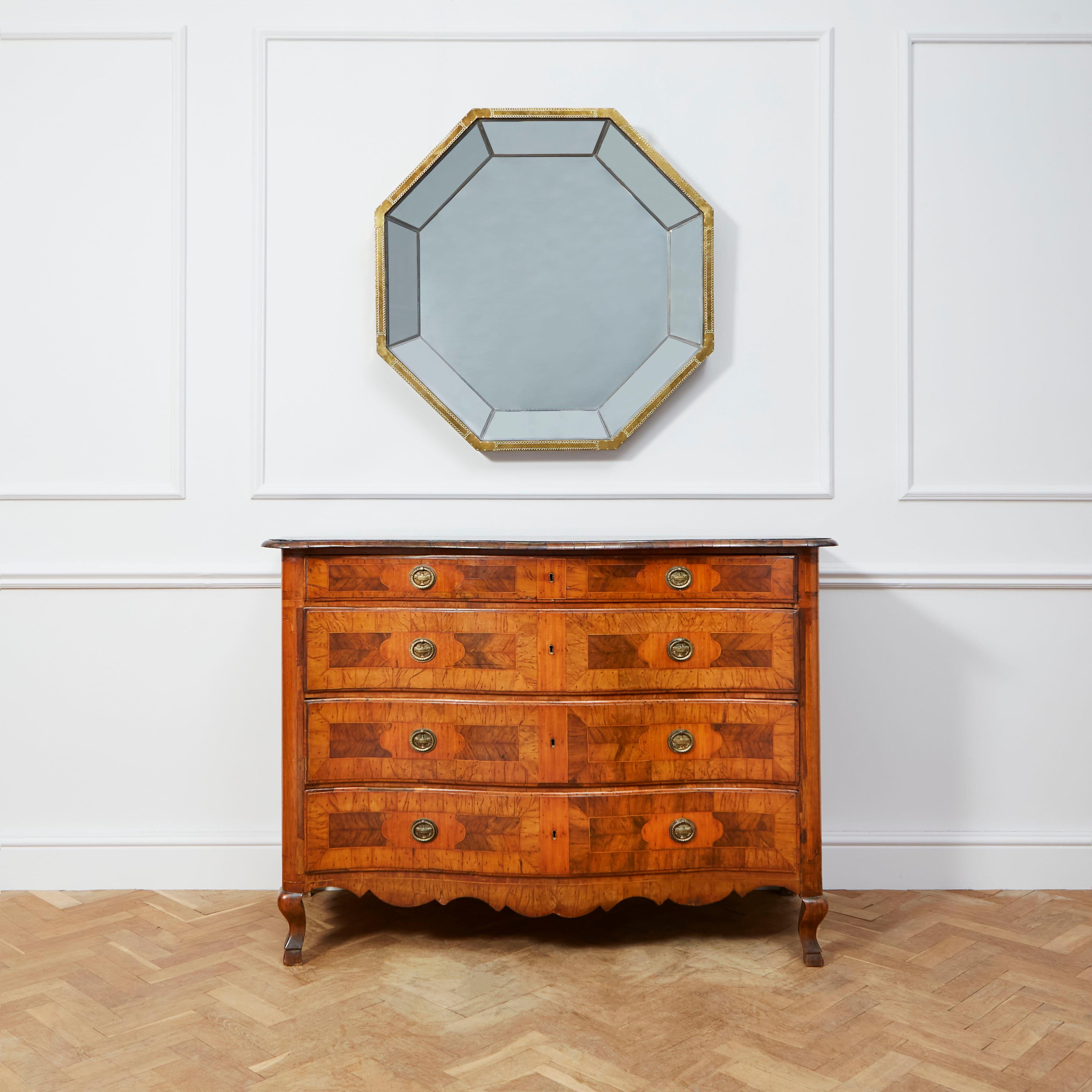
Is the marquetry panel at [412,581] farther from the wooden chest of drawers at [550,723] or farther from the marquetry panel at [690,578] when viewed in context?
the marquetry panel at [690,578]

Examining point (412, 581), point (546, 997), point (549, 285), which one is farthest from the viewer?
point (549, 285)

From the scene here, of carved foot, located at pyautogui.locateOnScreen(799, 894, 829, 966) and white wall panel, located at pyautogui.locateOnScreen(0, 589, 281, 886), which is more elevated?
white wall panel, located at pyautogui.locateOnScreen(0, 589, 281, 886)

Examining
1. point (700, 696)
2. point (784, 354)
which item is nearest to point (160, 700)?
point (700, 696)

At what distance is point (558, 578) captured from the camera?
204 cm

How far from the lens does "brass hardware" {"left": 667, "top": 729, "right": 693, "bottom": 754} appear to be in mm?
2061

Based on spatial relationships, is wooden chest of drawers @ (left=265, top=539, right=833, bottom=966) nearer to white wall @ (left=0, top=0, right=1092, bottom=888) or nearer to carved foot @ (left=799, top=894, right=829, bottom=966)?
carved foot @ (left=799, top=894, right=829, bottom=966)

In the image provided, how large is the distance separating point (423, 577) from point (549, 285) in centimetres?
111

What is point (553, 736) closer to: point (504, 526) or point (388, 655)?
point (388, 655)

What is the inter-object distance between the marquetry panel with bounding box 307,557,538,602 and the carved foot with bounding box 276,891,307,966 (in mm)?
781

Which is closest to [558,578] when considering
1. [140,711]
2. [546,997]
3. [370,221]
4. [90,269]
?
[546,997]

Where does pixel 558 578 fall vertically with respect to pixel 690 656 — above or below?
above

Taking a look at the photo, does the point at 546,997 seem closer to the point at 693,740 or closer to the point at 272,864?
the point at 693,740

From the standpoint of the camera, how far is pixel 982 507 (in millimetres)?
2652

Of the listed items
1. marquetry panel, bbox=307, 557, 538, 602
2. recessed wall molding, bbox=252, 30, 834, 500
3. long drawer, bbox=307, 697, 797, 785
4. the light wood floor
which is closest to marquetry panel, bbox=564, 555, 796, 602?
marquetry panel, bbox=307, 557, 538, 602
